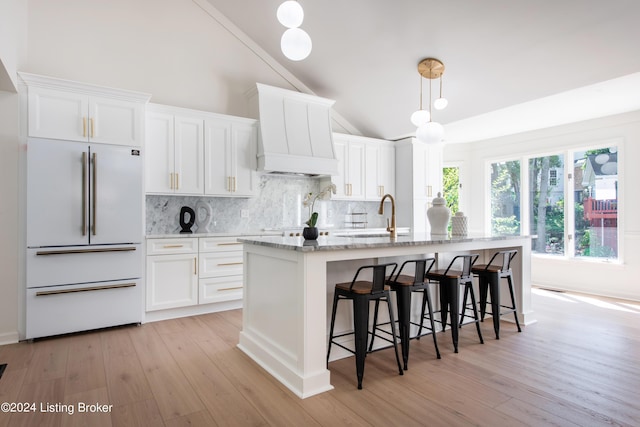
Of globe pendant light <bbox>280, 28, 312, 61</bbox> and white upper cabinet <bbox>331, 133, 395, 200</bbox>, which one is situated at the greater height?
globe pendant light <bbox>280, 28, 312, 61</bbox>

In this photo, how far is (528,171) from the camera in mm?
6438

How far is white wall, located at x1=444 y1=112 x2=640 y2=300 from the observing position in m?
5.06

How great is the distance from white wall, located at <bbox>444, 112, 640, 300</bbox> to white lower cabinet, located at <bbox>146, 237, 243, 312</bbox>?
16.3ft

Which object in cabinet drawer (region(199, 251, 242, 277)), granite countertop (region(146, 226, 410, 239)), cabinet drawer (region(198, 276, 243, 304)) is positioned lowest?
cabinet drawer (region(198, 276, 243, 304))

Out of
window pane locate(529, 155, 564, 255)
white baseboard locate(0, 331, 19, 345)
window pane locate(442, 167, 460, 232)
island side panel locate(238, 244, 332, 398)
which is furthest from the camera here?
window pane locate(442, 167, 460, 232)

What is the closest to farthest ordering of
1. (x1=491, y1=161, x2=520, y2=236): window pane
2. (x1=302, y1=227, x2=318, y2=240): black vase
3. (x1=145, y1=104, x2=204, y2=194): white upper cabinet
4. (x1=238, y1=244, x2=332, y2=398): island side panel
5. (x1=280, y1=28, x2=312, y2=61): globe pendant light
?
(x1=238, y1=244, x2=332, y2=398): island side panel
(x1=280, y1=28, x2=312, y2=61): globe pendant light
(x1=302, y1=227, x2=318, y2=240): black vase
(x1=145, y1=104, x2=204, y2=194): white upper cabinet
(x1=491, y1=161, x2=520, y2=236): window pane

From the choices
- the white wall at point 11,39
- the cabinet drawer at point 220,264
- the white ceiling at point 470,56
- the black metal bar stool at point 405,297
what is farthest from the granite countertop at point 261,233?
the black metal bar stool at point 405,297

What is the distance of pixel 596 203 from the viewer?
5.55m

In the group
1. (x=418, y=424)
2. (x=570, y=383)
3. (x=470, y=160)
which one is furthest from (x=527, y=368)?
(x=470, y=160)

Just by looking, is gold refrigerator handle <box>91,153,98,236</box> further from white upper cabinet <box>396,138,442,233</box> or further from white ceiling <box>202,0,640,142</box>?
white upper cabinet <box>396,138,442,233</box>

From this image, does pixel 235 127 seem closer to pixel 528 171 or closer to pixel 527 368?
pixel 527 368

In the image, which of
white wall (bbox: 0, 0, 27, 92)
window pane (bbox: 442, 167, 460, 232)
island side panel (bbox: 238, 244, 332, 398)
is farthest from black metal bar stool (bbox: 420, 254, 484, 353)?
window pane (bbox: 442, 167, 460, 232)

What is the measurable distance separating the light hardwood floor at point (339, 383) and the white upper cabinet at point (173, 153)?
1.61 metres

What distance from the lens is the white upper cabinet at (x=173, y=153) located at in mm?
4078
